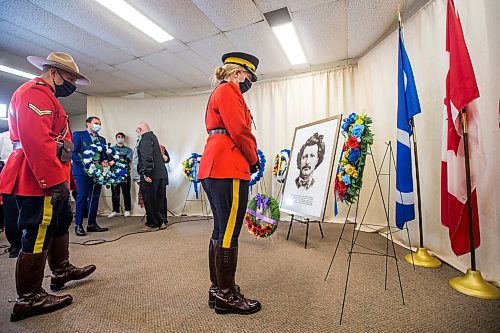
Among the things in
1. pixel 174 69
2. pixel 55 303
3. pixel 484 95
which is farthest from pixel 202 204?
pixel 484 95

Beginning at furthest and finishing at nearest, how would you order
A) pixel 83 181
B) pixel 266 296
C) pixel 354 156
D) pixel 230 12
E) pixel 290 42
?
pixel 83 181
pixel 290 42
pixel 230 12
pixel 354 156
pixel 266 296

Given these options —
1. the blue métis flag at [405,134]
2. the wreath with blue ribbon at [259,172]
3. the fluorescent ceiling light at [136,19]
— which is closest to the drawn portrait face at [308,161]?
the blue métis flag at [405,134]

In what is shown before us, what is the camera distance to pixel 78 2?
2.34m

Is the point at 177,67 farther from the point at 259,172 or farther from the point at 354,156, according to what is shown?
the point at 354,156

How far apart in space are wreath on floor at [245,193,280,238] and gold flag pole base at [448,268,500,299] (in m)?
1.52

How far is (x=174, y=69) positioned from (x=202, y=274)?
329 centimetres

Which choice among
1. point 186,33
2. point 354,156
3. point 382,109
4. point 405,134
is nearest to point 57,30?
point 186,33

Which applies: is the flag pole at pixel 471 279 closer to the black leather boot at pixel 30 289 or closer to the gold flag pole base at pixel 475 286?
the gold flag pole base at pixel 475 286

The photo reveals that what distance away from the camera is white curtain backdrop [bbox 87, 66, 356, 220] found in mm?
3916

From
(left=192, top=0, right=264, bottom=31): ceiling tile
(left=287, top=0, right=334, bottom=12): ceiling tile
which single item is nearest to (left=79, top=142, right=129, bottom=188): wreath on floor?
(left=192, top=0, right=264, bottom=31): ceiling tile

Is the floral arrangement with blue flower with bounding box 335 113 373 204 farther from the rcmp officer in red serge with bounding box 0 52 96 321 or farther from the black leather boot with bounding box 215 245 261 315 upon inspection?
the rcmp officer in red serge with bounding box 0 52 96 321

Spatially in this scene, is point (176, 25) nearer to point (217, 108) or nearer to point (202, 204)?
point (217, 108)

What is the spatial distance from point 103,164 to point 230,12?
2637mm

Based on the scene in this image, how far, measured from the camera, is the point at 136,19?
2670 millimetres
